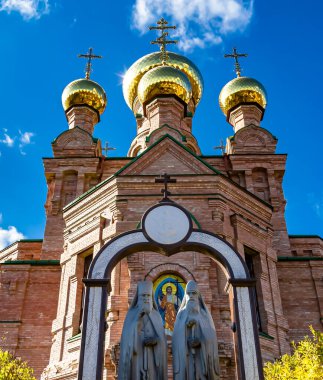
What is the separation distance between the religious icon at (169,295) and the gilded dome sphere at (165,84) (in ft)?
26.2

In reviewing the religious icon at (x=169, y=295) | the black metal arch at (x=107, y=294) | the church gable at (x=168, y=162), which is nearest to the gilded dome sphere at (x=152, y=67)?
the church gable at (x=168, y=162)

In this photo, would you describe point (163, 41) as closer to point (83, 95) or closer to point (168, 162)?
point (83, 95)

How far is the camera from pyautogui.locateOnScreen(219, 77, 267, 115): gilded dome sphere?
666 inches

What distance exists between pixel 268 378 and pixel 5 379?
13.3ft

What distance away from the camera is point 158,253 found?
7.12 metres

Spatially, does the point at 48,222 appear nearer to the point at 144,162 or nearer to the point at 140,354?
the point at 144,162

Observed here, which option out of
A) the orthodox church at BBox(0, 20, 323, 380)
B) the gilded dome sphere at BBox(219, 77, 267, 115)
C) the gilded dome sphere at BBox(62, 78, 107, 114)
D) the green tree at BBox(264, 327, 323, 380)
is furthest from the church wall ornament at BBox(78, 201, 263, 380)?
the gilded dome sphere at BBox(219, 77, 267, 115)

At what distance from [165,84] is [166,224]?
10.5 metres

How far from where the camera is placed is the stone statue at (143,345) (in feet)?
16.2

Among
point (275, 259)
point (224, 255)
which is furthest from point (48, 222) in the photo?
point (224, 255)

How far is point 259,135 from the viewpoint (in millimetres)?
15953

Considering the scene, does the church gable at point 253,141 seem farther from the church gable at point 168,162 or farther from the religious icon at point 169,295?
the religious icon at point 169,295

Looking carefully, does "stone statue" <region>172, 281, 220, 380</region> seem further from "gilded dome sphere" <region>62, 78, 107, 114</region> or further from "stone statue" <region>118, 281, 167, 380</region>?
"gilded dome sphere" <region>62, 78, 107, 114</region>

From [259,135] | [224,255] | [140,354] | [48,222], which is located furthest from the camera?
[259,135]
